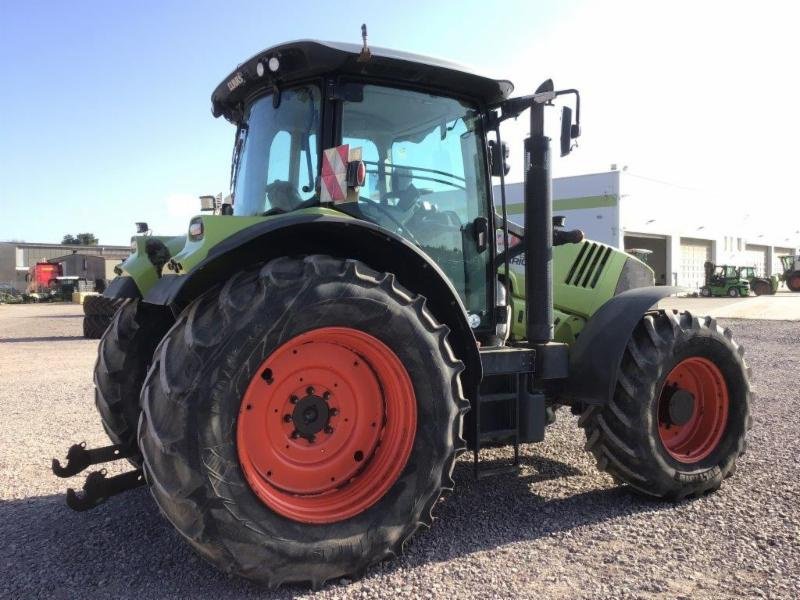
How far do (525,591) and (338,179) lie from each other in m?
2.07

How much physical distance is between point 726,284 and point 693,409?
120 ft

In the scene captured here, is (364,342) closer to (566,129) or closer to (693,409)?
(566,129)

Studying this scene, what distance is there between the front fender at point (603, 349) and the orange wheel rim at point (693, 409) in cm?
52

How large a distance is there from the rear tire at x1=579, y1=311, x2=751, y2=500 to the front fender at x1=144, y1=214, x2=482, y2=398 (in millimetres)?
985

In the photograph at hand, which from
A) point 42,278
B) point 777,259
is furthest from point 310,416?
point 777,259

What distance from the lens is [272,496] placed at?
2.75 meters

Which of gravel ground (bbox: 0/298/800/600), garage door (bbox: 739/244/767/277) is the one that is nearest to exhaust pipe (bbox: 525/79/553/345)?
gravel ground (bbox: 0/298/800/600)

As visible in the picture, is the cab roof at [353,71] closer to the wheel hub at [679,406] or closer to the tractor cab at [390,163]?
the tractor cab at [390,163]

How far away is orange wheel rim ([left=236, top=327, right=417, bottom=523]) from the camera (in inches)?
110

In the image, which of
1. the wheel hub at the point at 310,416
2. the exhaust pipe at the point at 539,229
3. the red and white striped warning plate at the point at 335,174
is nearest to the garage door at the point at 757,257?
the exhaust pipe at the point at 539,229

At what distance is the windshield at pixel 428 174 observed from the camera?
3.43 meters

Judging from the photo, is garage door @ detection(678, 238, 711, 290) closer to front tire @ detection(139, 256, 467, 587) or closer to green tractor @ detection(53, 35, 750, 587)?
green tractor @ detection(53, 35, 750, 587)

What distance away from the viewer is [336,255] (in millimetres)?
3150

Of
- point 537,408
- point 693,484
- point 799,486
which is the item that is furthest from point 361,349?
point 799,486
